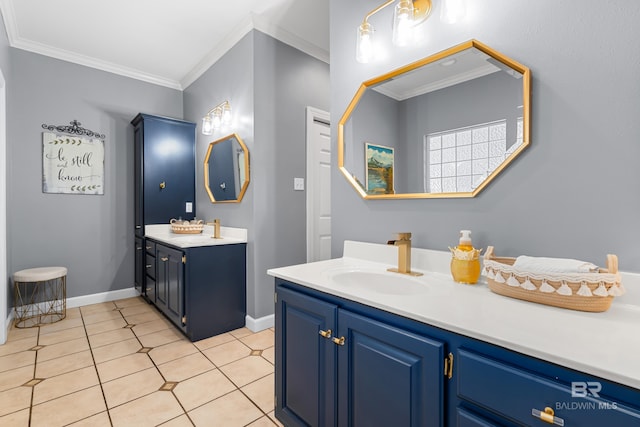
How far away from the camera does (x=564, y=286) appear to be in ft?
3.03

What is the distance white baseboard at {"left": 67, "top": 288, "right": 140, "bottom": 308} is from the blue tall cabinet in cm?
16

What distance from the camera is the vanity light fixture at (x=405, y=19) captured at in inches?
52.5

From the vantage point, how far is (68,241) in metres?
3.25

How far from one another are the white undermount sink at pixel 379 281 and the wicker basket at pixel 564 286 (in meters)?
0.34

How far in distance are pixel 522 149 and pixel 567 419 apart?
0.91 metres

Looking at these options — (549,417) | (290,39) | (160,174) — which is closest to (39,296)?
(160,174)

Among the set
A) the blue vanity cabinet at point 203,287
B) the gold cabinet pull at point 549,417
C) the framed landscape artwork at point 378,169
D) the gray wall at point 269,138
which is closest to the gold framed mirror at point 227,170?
the gray wall at point 269,138

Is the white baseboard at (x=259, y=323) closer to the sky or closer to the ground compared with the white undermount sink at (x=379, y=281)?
closer to the ground

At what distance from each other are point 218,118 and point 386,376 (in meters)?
2.79

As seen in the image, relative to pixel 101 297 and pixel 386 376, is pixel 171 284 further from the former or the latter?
pixel 386 376

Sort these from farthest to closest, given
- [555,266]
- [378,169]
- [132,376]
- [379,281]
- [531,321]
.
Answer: [132,376] → [378,169] → [379,281] → [555,266] → [531,321]

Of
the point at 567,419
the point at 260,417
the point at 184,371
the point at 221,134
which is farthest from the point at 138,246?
the point at 567,419

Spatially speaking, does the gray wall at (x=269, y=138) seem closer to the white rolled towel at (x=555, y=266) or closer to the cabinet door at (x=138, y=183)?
the cabinet door at (x=138, y=183)

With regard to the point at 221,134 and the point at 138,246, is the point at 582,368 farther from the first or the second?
the point at 138,246
